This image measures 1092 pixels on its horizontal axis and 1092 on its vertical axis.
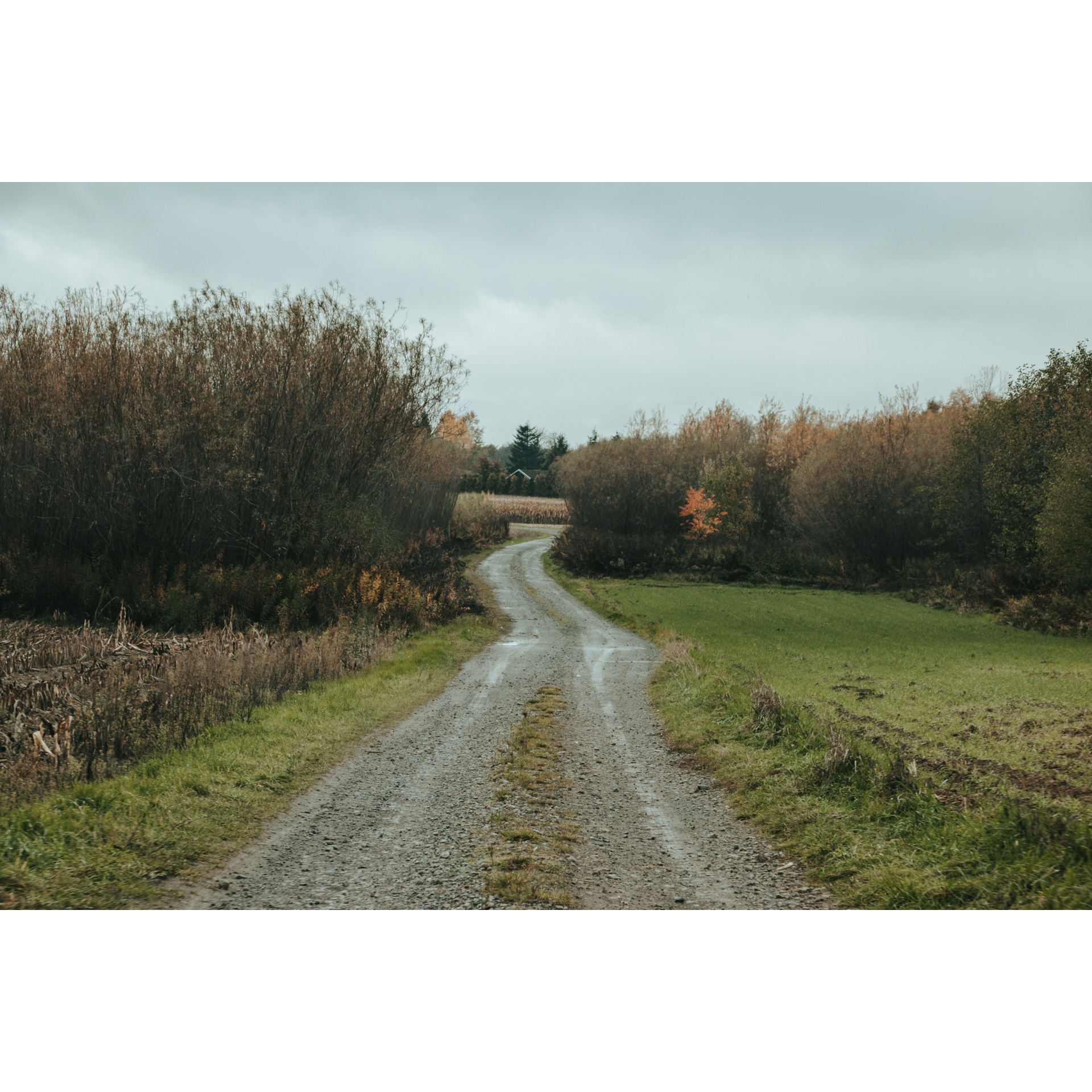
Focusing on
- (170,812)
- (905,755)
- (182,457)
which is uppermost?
(182,457)

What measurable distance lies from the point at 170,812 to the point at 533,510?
3274 inches

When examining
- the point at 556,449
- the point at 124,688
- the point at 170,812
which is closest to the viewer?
the point at 170,812

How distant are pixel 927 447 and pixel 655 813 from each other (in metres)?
42.0

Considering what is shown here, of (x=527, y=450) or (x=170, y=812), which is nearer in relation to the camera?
(x=170, y=812)

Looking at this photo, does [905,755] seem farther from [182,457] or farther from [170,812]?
[182,457]

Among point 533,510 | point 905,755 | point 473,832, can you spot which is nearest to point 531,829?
point 473,832

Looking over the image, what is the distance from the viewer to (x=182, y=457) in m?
22.5

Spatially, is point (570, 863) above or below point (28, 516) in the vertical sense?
below

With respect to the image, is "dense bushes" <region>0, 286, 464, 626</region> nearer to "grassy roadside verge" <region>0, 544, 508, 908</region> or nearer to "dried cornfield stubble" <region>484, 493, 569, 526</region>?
"grassy roadside verge" <region>0, 544, 508, 908</region>

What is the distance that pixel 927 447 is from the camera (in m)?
42.7

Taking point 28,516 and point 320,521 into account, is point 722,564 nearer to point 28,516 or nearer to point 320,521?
point 320,521

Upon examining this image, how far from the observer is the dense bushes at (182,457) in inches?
872

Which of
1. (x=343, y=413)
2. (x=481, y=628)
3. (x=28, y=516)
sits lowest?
(x=481, y=628)

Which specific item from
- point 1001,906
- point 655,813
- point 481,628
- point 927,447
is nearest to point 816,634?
point 481,628
